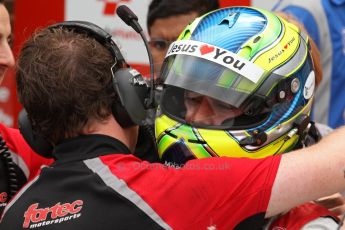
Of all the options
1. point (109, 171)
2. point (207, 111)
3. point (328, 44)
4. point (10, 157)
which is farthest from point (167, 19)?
point (109, 171)

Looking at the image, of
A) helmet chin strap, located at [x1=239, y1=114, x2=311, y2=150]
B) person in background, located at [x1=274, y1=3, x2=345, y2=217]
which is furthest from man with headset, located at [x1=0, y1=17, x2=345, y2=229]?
person in background, located at [x1=274, y1=3, x2=345, y2=217]

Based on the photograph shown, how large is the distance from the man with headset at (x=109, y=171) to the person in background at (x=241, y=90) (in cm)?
14

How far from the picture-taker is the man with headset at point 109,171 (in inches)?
74.5

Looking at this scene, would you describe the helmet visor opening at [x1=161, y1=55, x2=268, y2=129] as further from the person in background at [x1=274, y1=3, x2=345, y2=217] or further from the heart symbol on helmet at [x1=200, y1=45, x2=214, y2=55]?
the person in background at [x1=274, y1=3, x2=345, y2=217]

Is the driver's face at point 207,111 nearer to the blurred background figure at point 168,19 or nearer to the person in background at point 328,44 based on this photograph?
the person in background at point 328,44

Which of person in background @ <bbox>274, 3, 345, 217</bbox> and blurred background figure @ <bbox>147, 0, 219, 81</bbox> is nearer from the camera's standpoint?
person in background @ <bbox>274, 3, 345, 217</bbox>

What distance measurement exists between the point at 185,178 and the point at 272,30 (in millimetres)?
513

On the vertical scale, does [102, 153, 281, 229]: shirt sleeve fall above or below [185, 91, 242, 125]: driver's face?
below

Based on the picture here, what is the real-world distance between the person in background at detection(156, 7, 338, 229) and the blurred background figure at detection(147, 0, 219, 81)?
1314 millimetres

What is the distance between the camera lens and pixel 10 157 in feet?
8.30

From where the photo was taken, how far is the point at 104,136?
6.68 ft

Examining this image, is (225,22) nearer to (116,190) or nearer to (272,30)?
(272,30)

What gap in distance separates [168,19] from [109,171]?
1723 mm

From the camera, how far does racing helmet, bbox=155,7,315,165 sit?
2074mm
